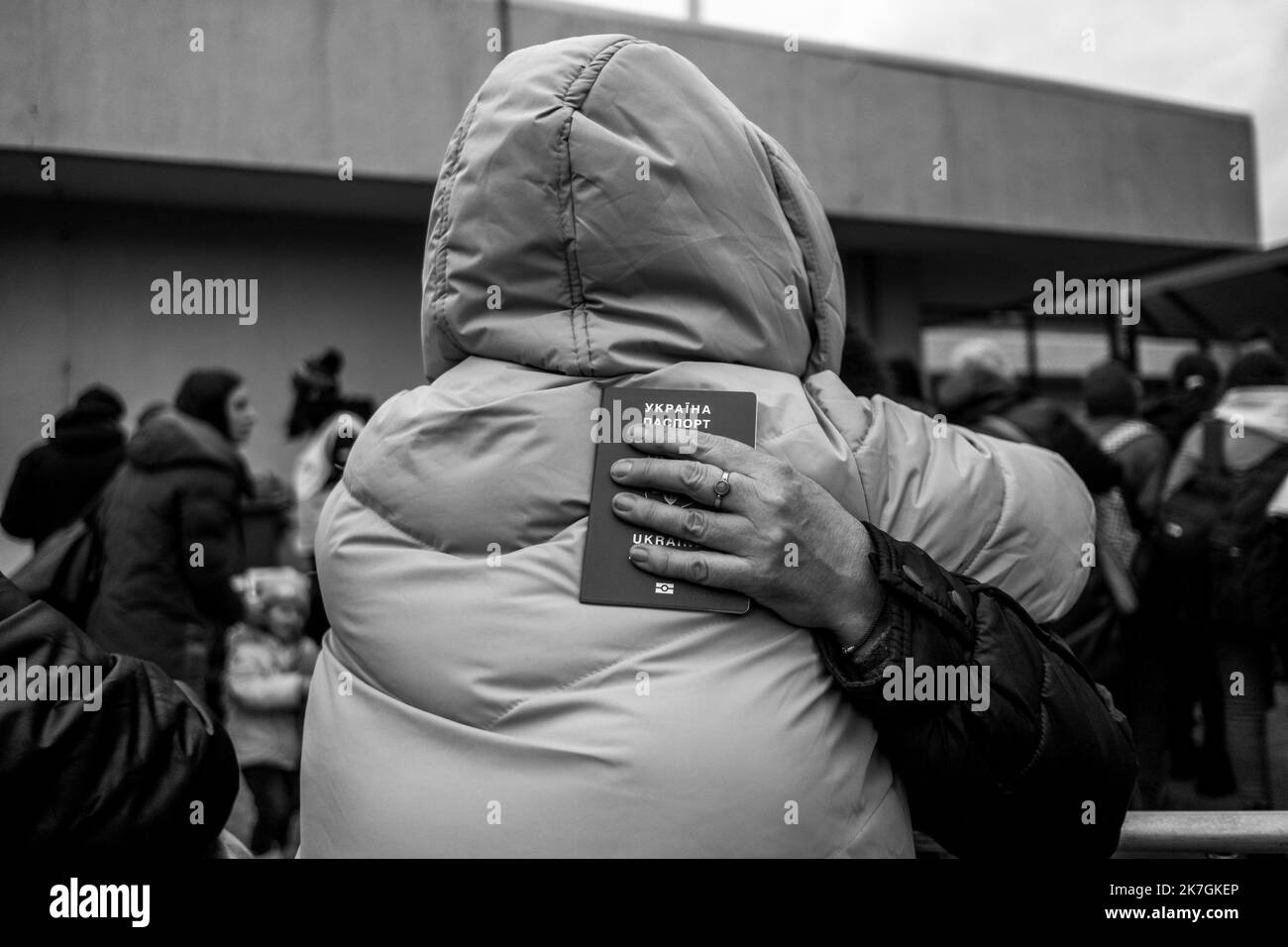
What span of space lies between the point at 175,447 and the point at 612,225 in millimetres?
3023

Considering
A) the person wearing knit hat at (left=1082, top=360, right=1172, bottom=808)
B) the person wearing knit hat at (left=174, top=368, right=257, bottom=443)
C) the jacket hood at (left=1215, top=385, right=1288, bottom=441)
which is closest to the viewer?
the person wearing knit hat at (left=1082, top=360, right=1172, bottom=808)

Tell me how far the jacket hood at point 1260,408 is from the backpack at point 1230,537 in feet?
0.20

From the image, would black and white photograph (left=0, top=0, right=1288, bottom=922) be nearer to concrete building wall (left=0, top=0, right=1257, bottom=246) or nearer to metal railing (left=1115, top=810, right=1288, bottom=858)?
metal railing (left=1115, top=810, right=1288, bottom=858)

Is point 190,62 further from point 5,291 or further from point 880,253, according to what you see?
point 880,253

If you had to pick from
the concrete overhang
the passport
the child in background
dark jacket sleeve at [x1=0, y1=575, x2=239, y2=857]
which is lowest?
the child in background

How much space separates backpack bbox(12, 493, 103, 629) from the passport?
2.33 m

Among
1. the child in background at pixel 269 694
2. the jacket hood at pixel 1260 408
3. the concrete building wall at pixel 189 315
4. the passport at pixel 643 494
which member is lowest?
the child in background at pixel 269 694

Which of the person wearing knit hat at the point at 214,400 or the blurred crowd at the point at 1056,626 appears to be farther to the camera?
the person wearing knit hat at the point at 214,400

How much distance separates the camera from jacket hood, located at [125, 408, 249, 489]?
3639mm

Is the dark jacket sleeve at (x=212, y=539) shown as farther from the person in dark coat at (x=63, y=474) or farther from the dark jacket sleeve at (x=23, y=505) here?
the dark jacket sleeve at (x=23, y=505)

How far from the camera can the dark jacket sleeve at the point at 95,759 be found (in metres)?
1.07

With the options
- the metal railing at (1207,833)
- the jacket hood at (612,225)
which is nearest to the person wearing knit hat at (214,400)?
the jacket hood at (612,225)

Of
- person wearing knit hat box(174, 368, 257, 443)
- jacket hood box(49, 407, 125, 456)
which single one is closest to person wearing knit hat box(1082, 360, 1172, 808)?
person wearing knit hat box(174, 368, 257, 443)
